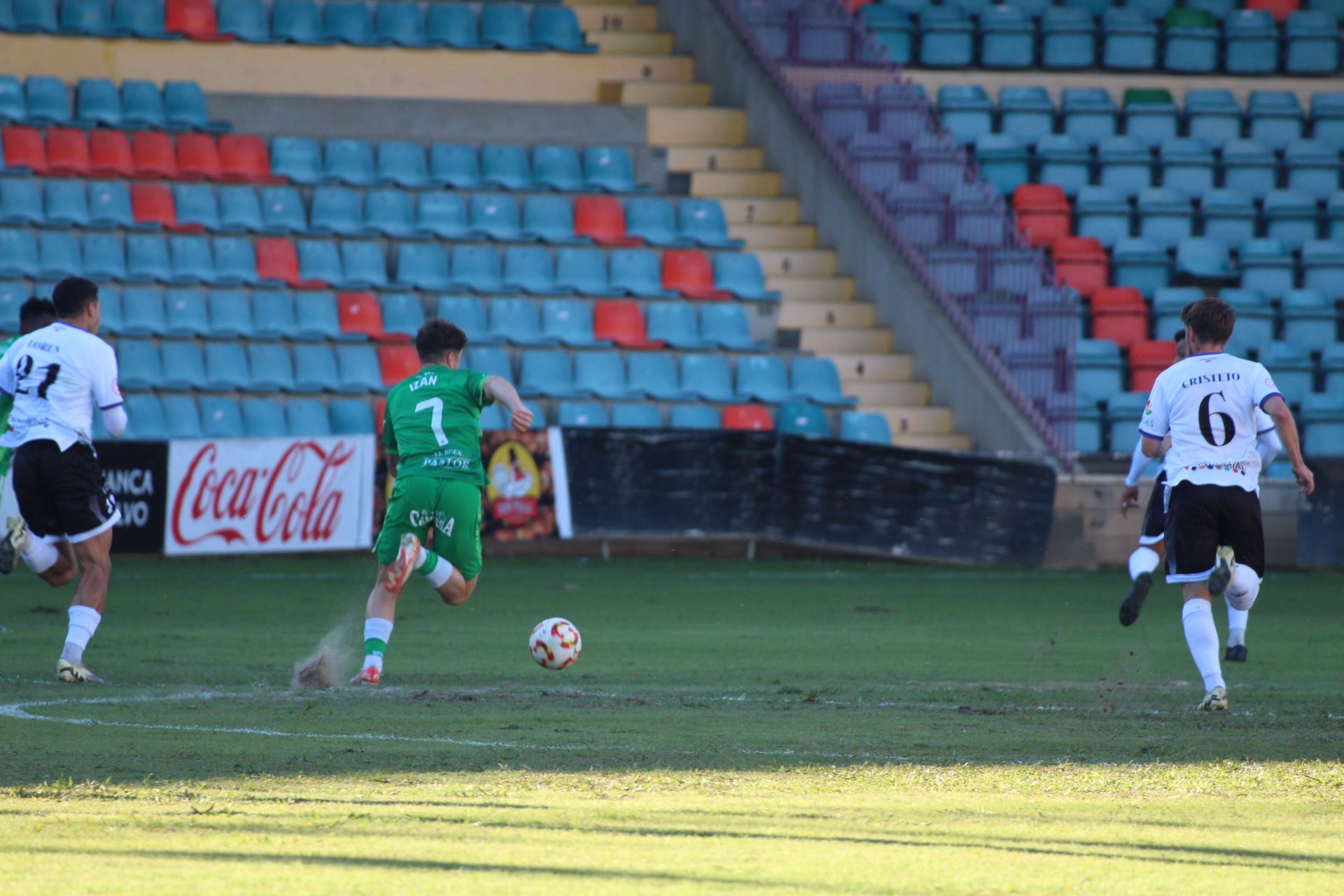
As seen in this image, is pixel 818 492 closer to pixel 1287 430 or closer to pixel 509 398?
pixel 1287 430

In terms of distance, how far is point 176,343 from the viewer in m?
19.4

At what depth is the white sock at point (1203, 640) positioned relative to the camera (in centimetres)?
851

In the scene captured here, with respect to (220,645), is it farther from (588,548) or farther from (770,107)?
(770,107)

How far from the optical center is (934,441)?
2058 centimetres

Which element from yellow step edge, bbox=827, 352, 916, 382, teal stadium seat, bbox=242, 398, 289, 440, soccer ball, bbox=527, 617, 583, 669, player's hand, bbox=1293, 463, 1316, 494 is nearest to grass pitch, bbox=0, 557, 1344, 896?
soccer ball, bbox=527, 617, 583, 669

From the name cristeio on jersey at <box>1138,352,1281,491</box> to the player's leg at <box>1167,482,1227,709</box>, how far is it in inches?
3.5

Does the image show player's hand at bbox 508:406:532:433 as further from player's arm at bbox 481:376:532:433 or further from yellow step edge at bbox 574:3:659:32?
yellow step edge at bbox 574:3:659:32

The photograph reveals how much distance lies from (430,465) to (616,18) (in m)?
17.5

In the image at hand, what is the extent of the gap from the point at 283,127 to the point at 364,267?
121 inches

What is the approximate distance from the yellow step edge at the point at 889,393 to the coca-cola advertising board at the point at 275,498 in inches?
246

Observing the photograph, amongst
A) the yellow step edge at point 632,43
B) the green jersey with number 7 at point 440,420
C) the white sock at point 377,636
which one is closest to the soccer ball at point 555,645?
the white sock at point 377,636

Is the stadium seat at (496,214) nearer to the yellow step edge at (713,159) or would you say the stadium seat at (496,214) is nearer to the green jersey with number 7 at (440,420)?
the yellow step edge at (713,159)

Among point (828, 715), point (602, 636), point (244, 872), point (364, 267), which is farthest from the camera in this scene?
point (364, 267)

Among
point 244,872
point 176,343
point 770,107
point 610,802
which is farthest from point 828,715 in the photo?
point 770,107
